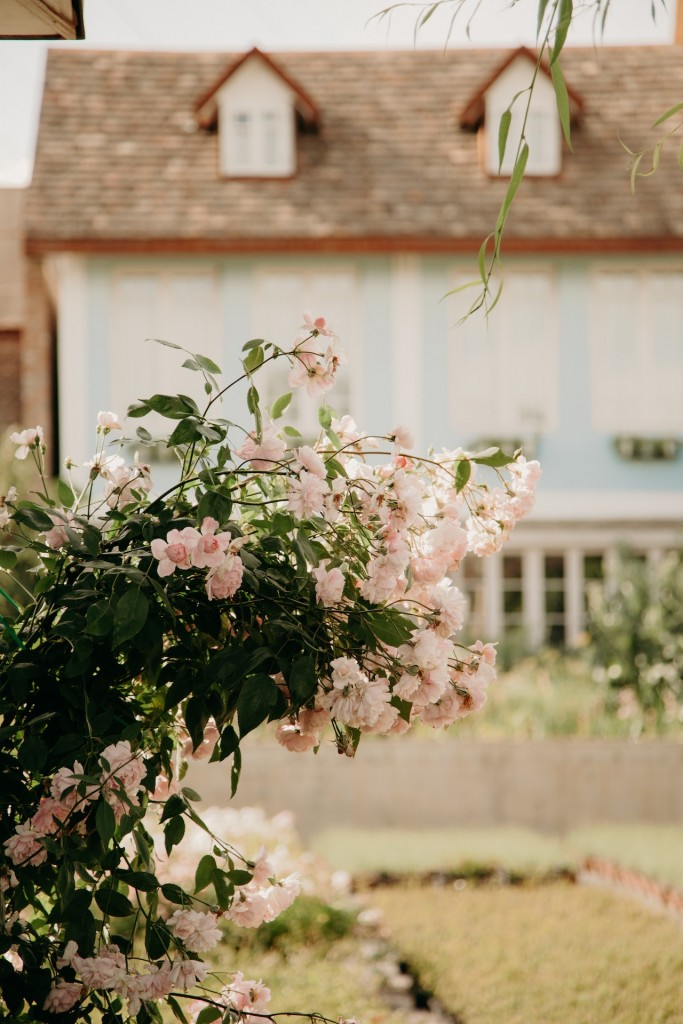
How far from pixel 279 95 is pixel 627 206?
12.7 ft

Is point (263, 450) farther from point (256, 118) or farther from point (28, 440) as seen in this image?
point (256, 118)

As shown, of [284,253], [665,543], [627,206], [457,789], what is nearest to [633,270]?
[627,206]

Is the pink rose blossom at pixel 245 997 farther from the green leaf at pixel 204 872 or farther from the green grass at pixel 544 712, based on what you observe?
the green grass at pixel 544 712

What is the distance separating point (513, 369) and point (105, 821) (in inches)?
439

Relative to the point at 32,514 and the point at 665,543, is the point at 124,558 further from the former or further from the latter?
the point at 665,543

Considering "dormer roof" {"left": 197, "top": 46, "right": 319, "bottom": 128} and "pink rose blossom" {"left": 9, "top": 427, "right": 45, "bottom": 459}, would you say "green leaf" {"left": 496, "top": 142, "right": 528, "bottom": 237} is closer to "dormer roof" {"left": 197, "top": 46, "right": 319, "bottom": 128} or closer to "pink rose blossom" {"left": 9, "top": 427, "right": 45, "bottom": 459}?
"pink rose blossom" {"left": 9, "top": 427, "right": 45, "bottom": 459}

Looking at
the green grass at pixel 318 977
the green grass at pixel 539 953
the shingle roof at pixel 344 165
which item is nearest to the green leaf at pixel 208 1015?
the green grass at pixel 318 977

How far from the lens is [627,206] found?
12609 millimetres

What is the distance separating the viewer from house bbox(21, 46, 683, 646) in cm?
1235

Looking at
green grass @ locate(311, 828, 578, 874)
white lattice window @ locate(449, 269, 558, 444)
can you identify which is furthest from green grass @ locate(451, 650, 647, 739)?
white lattice window @ locate(449, 269, 558, 444)

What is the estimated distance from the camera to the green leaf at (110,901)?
2.16m

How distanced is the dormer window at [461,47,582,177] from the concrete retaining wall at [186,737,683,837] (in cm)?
651

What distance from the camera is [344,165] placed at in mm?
12930

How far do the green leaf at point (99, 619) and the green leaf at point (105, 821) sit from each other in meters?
0.28
